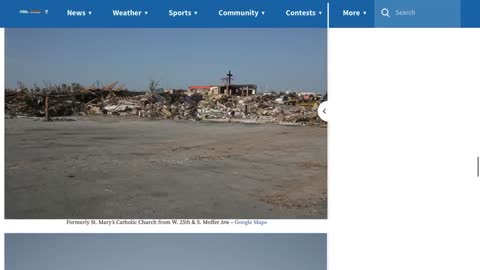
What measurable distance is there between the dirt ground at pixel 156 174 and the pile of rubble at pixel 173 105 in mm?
140

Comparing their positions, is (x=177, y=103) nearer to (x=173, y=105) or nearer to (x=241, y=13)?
(x=173, y=105)

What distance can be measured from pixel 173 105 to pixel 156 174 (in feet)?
2.74

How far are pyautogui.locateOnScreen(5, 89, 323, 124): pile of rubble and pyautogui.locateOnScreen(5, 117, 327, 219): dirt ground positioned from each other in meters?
0.14

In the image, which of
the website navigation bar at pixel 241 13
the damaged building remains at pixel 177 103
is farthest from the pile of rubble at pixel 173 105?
the website navigation bar at pixel 241 13

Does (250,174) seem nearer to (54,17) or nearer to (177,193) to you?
(177,193)

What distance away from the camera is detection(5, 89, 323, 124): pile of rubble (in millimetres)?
3295

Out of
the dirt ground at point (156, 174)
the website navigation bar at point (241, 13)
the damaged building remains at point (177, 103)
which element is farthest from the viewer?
the damaged building remains at point (177, 103)

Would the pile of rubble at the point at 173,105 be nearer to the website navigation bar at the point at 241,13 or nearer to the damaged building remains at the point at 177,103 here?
the damaged building remains at the point at 177,103

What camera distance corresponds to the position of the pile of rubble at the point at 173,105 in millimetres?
3295

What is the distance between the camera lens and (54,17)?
8.77 ft
